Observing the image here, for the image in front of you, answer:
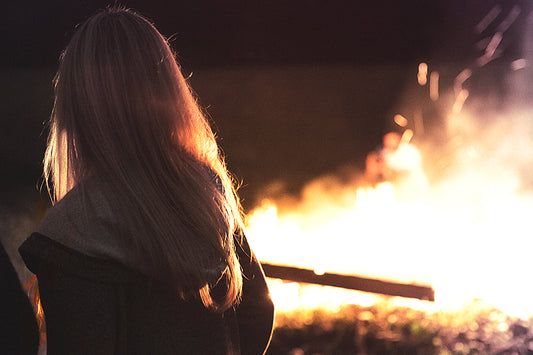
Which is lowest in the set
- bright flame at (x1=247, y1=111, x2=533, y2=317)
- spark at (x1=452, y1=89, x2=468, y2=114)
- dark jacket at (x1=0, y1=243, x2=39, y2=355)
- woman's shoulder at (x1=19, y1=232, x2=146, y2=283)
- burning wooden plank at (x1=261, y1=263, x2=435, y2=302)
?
bright flame at (x1=247, y1=111, x2=533, y2=317)

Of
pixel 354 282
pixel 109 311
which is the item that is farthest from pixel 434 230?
pixel 109 311

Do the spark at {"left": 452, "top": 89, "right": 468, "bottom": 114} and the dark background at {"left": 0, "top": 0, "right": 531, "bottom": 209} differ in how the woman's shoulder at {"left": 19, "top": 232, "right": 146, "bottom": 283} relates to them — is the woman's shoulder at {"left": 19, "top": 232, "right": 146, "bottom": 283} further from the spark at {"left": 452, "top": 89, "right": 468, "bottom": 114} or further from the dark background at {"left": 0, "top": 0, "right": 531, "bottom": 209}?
the spark at {"left": 452, "top": 89, "right": 468, "bottom": 114}

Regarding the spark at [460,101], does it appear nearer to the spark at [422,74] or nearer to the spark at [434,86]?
the spark at [434,86]

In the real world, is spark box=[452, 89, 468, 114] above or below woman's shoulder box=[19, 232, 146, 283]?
above

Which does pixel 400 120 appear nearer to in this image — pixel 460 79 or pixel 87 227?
pixel 460 79

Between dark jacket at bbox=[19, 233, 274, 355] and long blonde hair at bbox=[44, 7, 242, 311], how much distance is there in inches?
1.9

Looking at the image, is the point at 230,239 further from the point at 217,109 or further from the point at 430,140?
the point at 430,140

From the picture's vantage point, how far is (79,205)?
3.17ft

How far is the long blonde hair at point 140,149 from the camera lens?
3.25 feet

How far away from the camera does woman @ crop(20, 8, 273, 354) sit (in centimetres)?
93

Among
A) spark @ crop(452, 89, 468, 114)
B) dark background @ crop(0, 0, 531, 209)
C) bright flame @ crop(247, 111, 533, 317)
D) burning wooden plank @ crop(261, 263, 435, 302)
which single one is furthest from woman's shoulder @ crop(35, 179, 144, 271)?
spark @ crop(452, 89, 468, 114)

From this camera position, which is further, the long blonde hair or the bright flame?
the bright flame

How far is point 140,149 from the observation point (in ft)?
3.43

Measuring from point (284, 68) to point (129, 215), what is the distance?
5.33 meters
